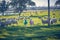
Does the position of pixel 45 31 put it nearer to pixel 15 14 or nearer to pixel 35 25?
pixel 35 25

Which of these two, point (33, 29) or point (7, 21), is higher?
point (7, 21)

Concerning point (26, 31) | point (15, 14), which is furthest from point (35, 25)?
point (15, 14)

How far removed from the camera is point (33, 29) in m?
3.42

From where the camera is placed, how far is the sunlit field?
338 cm

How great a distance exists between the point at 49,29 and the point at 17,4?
0.81 metres

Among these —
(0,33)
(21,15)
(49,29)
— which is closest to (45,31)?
(49,29)

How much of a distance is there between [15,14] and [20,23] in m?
0.20

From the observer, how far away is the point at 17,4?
11.2 feet

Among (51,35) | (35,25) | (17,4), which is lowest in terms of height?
(51,35)

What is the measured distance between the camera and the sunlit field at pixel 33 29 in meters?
3.38

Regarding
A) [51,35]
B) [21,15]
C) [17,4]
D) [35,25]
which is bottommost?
[51,35]

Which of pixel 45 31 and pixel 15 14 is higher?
pixel 15 14

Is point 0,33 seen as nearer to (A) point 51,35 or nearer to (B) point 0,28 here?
(B) point 0,28

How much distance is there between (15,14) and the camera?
11.1 ft
